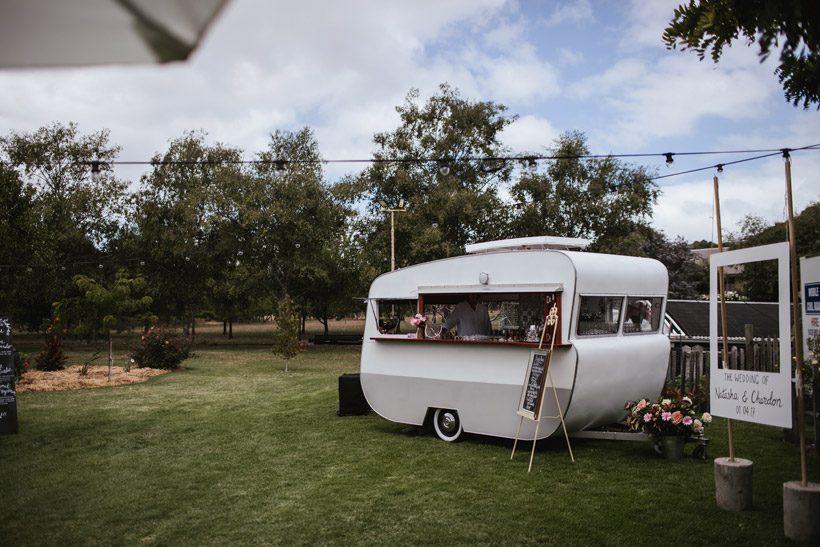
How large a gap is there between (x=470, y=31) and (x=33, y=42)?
879 centimetres

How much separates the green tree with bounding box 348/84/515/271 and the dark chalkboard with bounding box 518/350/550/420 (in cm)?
1883

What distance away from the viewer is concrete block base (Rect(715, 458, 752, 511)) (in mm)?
6863

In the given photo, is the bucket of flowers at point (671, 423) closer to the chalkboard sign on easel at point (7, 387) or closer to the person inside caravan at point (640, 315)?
the person inside caravan at point (640, 315)

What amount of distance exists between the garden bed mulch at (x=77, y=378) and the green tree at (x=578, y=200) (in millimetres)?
15820

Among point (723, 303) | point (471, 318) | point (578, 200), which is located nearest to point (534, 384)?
point (471, 318)

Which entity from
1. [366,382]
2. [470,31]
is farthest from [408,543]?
[470,31]

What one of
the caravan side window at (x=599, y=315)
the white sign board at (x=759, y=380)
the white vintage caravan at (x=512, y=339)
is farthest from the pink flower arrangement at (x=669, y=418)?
the white sign board at (x=759, y=380)

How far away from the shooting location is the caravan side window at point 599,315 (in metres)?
9.80

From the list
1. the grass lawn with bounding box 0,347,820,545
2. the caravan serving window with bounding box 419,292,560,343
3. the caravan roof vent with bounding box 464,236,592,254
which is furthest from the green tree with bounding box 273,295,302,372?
the caravan roof vent with bounding box 464,236,592,254

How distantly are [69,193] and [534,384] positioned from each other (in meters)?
33.0

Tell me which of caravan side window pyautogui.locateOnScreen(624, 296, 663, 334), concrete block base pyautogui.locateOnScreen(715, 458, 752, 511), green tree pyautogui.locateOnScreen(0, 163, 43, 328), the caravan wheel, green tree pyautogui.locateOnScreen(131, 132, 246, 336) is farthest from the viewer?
green tree pyautogui.locateOnScreen(131, 132, 246, 336)

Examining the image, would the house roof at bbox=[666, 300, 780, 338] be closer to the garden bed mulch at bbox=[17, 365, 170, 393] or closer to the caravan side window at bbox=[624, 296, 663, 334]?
the caravan side window at bbox=[624, 296, 663, 334]

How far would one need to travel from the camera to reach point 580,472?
347 inches

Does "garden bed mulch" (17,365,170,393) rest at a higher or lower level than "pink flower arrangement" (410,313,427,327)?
lower
